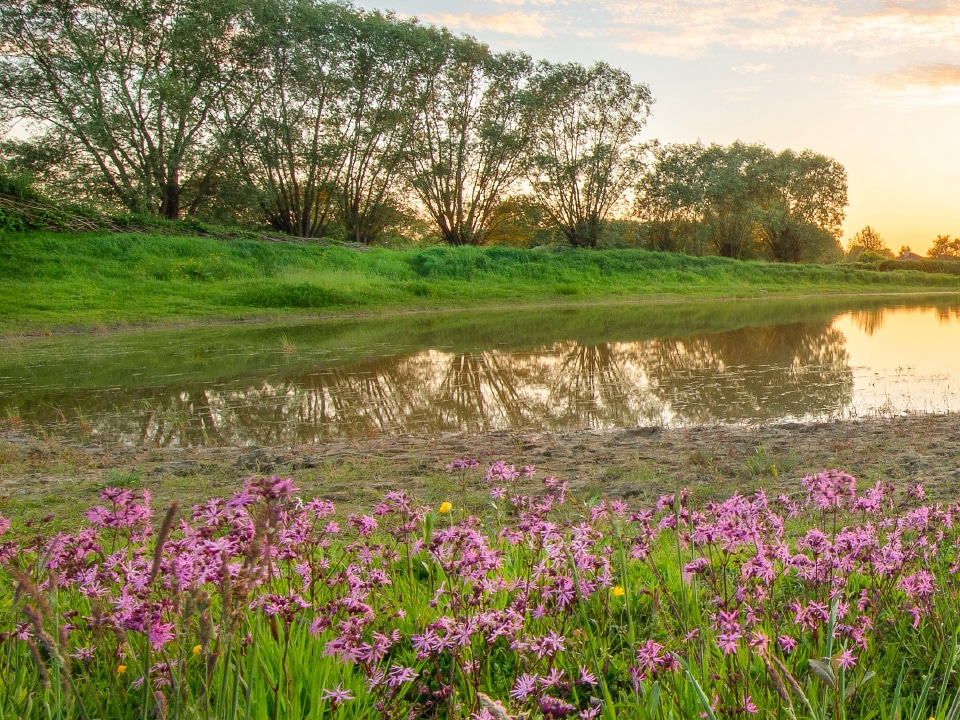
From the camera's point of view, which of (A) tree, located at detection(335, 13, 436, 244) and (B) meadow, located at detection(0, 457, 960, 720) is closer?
(B) meadow, located at detection(0, 457, 960, 720)

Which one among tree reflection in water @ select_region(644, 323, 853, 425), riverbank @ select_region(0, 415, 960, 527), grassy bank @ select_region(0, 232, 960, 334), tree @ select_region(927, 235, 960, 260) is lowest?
riverbank @ select_region(0, 415, 960, 527)

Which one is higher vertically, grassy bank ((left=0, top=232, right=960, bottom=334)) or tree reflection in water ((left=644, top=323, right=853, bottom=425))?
grassy bank ((left=0, top=232, right=960, bottom=334))

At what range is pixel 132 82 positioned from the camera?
3147 centimetres

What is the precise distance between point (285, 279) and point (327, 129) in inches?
619

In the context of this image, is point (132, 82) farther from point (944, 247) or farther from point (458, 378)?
point (944, 247)

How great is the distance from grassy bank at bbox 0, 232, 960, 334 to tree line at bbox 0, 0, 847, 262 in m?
6.35

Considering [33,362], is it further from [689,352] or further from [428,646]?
[428,646]

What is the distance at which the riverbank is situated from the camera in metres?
5.88

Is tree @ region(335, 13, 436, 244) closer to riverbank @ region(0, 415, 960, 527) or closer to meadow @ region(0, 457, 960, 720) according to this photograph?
riverbank @ region(0, 415, 960, 527)

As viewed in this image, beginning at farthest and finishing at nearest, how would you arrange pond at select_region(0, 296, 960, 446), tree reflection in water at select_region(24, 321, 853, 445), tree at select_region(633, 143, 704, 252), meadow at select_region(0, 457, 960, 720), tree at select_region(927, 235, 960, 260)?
tree at select_region(927, 235, 960, 260) < tree at select_region(633, 143, 704, 252) < pond at select_region(0, 296, 960, 446) < tree reflection in water at select_region(24, 321, 853, 445) < meadow at select_region(0, 457, 960, 720)

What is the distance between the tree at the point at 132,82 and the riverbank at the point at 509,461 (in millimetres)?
26981

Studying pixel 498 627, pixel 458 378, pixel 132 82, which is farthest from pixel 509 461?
pixel 132 82

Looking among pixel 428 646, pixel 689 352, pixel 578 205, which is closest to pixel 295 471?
pixel 428 646

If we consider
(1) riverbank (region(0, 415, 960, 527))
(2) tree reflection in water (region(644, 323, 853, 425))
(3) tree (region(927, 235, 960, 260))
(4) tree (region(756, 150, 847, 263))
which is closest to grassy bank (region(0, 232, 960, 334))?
(2) tree reflection in water (region(644, 323, 853, 425))
